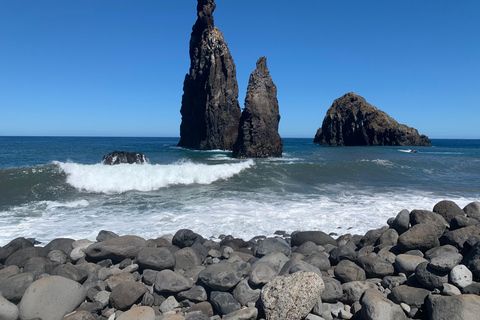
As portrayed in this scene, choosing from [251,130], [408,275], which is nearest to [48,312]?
[408,275]

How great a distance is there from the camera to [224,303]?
441 cm

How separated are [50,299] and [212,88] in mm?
42477

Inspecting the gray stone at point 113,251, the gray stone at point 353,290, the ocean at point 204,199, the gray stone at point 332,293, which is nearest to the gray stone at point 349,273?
the gray stone at point 353,290

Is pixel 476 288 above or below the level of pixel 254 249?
above

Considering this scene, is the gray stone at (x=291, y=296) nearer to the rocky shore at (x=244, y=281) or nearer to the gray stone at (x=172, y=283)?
the rocky shore at (x=244, y=281)

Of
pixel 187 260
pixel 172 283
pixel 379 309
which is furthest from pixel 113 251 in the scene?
pixel 379 309

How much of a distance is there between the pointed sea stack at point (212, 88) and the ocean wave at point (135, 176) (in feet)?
89.0

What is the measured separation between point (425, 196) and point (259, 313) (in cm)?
1074

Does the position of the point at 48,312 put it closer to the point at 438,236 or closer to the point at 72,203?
the point at 438,236

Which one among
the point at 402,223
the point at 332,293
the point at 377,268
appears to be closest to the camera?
the point at 332,293

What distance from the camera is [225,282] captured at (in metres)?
4.64

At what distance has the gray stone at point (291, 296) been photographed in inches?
154

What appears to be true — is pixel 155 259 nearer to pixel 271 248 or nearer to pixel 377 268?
pixel 271 248

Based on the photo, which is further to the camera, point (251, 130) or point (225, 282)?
point (251, 130)
